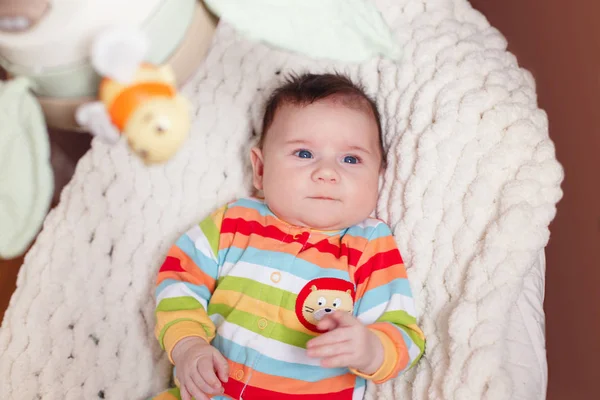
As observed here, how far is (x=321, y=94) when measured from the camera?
970 millimetres

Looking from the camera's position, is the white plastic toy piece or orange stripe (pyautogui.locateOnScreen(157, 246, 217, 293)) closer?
the white plastic toy piece

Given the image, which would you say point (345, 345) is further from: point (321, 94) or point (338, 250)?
point (321, 94)

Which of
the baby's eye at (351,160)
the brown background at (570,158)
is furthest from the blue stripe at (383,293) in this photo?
the brown background at (570,158)

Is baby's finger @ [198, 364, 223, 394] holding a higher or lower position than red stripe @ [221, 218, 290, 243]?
lower

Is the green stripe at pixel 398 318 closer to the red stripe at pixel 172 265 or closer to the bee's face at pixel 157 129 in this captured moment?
the red stripe at pixel 172 265

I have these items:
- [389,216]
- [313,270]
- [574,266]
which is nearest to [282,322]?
[313,270]

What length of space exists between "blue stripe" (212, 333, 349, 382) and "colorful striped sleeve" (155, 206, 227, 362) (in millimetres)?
54

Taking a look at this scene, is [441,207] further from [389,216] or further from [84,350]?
[84,350]

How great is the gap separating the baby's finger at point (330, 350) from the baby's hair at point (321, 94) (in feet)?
1.26

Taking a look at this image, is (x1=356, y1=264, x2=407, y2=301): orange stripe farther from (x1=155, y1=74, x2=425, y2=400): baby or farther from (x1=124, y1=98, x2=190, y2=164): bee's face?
(x1=124, y1=98, x2=190, y2=164): bee's face

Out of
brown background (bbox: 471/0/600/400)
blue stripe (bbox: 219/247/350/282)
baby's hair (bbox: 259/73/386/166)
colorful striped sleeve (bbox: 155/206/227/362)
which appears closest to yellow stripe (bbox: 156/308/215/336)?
colorful striped sleeve (bbox: 155/206/227/362)

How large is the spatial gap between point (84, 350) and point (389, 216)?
0.56m

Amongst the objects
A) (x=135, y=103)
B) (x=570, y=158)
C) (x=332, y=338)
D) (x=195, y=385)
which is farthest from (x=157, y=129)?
(x=570, y=158)

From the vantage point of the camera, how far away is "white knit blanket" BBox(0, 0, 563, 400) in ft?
2.64
